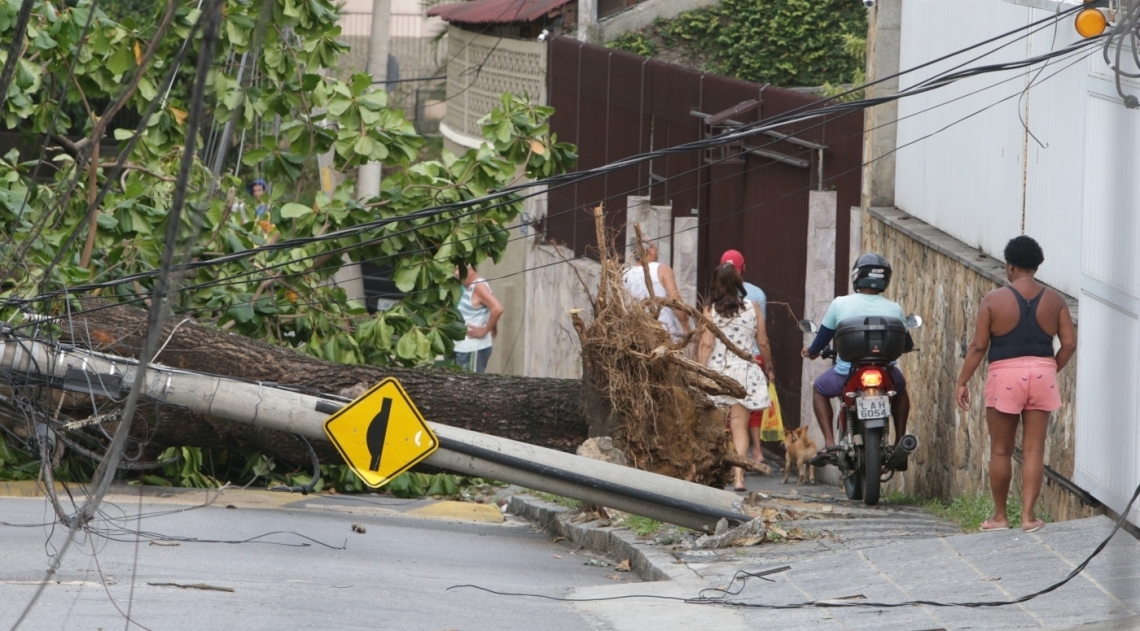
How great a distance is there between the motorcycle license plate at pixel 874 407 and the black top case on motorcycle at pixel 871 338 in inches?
12.6

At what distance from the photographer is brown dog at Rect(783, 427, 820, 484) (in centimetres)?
1128

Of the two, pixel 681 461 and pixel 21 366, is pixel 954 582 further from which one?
pixel 21 366

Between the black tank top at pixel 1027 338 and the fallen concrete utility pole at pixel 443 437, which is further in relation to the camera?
the fallen concrete utility pole at pixel 443 437

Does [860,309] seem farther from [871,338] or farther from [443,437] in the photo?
[443,437]

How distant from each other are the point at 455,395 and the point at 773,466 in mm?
3722

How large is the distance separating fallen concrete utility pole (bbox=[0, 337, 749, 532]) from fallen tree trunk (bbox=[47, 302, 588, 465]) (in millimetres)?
498

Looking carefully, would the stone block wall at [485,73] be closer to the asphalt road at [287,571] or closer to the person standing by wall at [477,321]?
the person standing by wall at [477,321]

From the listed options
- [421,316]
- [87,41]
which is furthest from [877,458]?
[87,41]

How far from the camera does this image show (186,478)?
36.7ft

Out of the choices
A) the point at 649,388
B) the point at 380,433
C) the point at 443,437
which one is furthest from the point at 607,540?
the point at 380,433

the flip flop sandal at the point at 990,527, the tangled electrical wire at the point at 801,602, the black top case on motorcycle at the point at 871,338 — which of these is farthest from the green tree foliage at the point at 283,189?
the flip flop sandal at the point at 990,527

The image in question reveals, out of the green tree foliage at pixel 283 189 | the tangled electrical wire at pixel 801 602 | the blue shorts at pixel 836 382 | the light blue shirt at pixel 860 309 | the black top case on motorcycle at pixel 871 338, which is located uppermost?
the green tree foliage at pixel 283 189

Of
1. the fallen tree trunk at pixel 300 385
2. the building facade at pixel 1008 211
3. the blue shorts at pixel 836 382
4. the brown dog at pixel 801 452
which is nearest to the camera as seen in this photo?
the building facade at pixel 1008 211

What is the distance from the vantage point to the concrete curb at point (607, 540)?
25.3 feet
